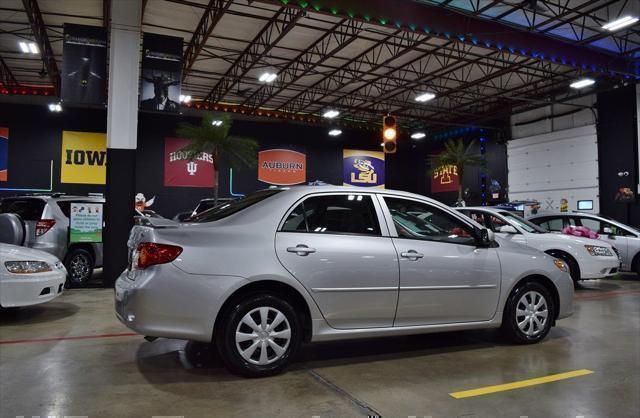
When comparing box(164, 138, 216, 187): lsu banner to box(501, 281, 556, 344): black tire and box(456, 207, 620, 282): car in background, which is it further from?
box(501, 281, 556, 344): black tire

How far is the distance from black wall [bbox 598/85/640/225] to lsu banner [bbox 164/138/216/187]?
55.3 ft

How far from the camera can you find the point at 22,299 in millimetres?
5438

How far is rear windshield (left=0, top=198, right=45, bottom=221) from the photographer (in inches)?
304

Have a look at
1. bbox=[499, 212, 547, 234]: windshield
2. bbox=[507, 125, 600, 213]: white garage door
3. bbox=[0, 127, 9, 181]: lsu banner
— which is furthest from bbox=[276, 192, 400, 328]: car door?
bbox=[0, 127, 9, 181]: lsu banner

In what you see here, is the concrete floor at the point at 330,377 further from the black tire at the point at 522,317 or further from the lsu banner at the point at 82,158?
the lsu banner at the point at 82,158

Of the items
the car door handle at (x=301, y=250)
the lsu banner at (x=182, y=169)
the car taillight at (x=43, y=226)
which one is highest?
the lsu banner at (x=182, y=169)

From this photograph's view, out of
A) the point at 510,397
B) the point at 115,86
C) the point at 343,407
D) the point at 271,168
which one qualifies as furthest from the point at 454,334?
the point at 271,168

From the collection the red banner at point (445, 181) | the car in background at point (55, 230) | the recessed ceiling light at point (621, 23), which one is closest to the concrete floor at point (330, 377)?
the car in background at point (55, 230)

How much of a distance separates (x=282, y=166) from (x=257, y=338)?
21142 millimetres

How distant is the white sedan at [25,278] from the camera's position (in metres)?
5.34

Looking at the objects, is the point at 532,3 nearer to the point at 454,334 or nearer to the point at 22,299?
the point at 454,334

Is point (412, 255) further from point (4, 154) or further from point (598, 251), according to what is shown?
point (4, 154)

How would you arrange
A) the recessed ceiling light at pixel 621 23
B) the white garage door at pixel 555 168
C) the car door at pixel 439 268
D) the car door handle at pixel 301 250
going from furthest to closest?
the white garage door at pixel 555 168 → the recessed ceiling light at pixel 621 23 → the car door at pixel 439 268 → the car door handle at pixel 301 250

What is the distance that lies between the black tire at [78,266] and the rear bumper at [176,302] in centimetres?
573
